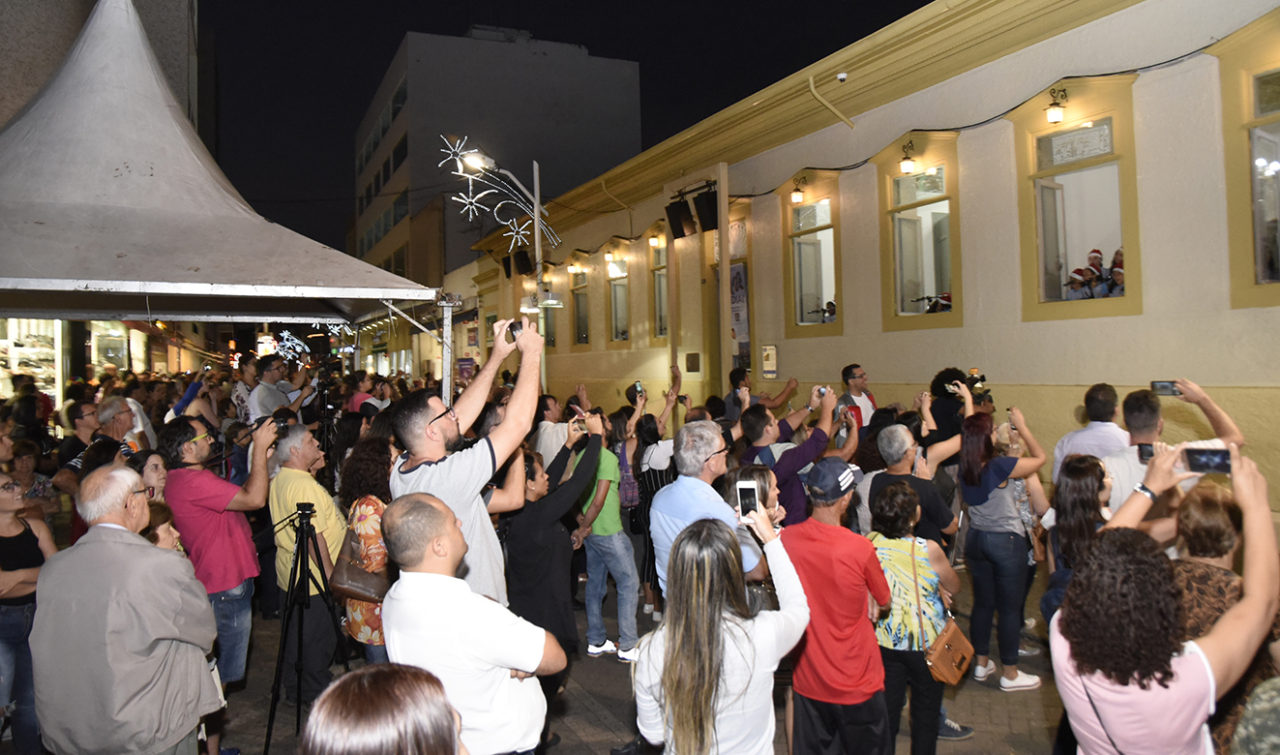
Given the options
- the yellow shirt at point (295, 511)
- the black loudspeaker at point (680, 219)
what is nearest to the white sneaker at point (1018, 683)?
the yellow shirt at point (295, 511)

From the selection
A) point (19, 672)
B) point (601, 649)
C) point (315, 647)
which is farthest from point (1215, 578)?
point (19, 672)

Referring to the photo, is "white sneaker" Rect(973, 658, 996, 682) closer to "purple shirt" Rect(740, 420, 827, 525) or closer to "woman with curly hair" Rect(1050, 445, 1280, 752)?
"purple shirt" Rect(740, 420, 827, 525)

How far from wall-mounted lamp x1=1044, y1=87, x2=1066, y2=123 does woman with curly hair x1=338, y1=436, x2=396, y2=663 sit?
26.3 feet

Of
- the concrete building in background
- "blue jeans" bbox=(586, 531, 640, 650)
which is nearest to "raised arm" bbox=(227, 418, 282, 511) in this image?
"blue jeans" bbox=(586, 531, 640, 650)

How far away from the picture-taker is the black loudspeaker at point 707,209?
46.5 ft

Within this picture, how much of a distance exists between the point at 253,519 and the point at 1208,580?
889 centimetres

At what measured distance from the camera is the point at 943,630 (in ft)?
12.3

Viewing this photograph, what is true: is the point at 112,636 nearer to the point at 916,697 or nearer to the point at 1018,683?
the point at 916,697

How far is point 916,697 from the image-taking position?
12.6 ft

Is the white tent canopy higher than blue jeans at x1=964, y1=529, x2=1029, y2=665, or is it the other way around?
the white tent canopy

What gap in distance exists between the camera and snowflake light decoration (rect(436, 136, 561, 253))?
11087mm

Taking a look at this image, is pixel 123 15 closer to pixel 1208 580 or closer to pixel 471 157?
pixel 471 157

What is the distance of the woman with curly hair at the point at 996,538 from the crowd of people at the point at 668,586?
0.02m

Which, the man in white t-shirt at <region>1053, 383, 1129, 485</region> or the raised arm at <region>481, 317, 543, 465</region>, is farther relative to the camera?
the man in white t-shirt at <region>1053, 383, 1129, 485</region>
